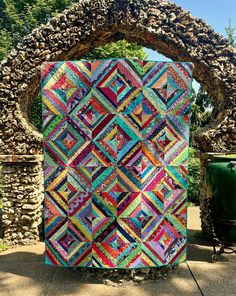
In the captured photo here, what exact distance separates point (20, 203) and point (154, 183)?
9.05 ft

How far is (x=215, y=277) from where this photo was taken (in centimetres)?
368

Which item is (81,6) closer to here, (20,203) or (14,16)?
(20,203)

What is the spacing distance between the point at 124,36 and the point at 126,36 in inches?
1.5

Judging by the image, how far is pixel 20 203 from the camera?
5.11 m

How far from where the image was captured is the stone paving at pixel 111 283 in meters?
3.37

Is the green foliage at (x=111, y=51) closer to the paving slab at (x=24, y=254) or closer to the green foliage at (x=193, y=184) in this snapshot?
the green foliage at (x=193, y=184)

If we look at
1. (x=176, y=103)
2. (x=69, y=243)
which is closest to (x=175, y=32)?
(x=176, y=103)

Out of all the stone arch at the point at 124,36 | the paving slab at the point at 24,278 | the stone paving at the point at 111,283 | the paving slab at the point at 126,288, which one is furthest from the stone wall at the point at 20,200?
the paving slab at the point at 126,288

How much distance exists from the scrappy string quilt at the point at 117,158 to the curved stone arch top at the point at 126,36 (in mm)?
1632

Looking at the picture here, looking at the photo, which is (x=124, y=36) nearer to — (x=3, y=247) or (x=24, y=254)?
(x=24, y=254)

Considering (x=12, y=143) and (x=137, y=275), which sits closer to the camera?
(x=137, y=275)

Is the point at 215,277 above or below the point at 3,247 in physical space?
below

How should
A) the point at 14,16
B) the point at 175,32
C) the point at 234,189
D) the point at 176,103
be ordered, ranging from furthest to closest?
the point at 14,16, the point at 175,32, the point at 234,189, the point at 176,103

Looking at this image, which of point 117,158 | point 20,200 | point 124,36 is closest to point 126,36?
point 124,36
